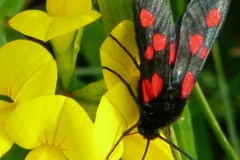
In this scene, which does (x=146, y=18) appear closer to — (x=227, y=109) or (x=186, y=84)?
(x=186, y=84)

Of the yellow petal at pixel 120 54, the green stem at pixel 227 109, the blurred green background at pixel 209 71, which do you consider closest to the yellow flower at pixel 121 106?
the yellow petal at pixel 120 54

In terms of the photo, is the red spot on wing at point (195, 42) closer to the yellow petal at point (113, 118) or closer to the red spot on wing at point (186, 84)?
the red spot on wing at point (186, 84)

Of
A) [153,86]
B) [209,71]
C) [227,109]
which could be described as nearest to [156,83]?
[153,86]

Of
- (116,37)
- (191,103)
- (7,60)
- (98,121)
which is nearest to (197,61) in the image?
(116,37)

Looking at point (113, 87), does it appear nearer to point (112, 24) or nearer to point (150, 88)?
point (150, 88)

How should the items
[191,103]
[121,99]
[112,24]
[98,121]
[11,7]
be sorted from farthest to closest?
[191,103]
[11,7]
[112,24]
[121,99]
[98,121]
